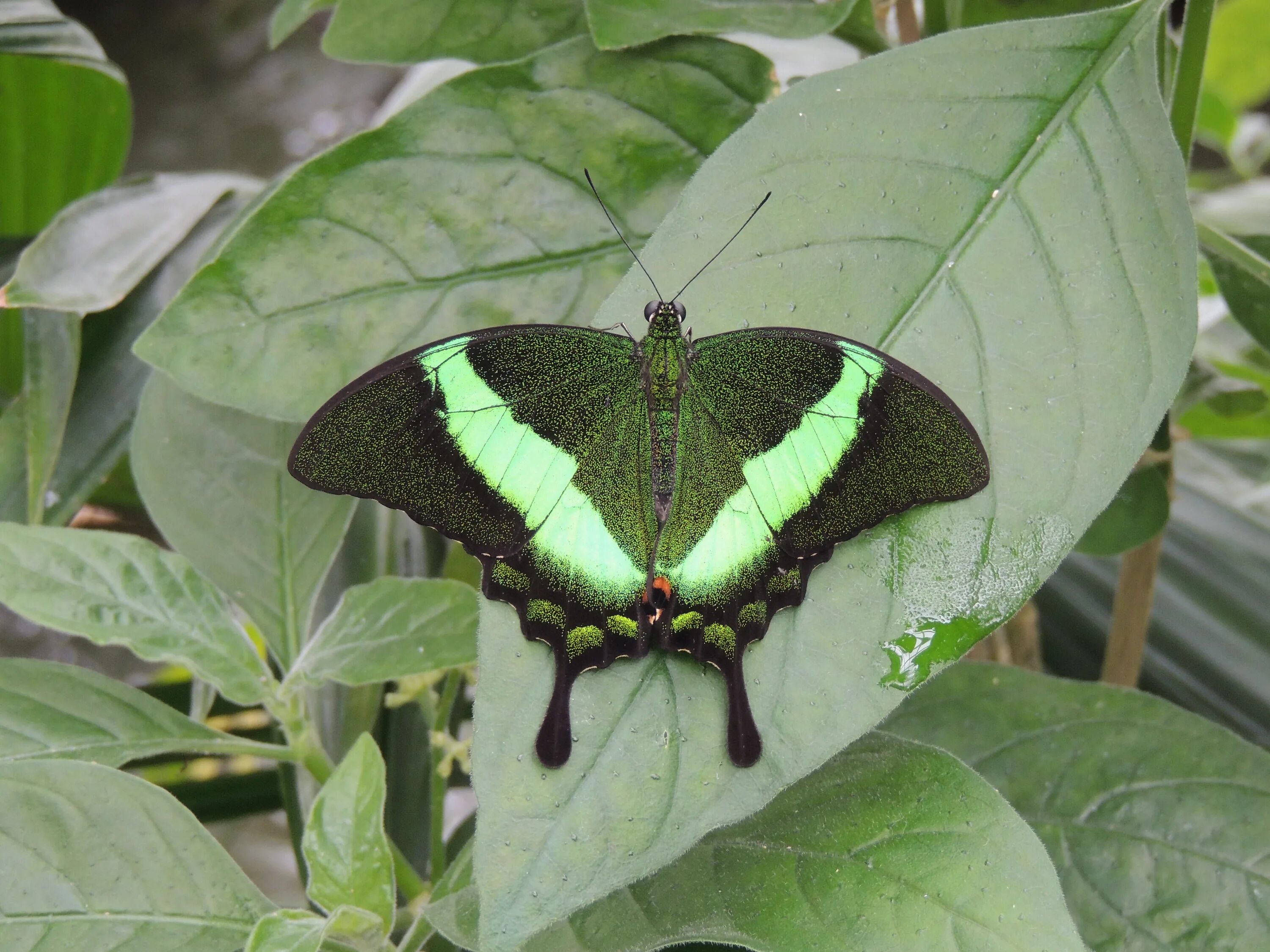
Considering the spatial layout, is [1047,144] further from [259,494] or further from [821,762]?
[259,494]

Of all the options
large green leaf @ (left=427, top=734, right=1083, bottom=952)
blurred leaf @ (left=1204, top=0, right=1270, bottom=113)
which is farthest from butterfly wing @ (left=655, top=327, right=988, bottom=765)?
blurred leaf @ (left=1204, top=0, right=1270, bottom=113)

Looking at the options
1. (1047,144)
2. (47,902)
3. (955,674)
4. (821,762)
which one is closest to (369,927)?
(47,902)

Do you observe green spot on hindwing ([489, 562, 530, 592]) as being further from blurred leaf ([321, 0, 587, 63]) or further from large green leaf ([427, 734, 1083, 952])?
blurred leaf ([321, 0, 587, 63])

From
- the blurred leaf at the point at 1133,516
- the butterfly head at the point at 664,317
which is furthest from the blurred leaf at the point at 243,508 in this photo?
the blurred leaf at the point at 1133,516

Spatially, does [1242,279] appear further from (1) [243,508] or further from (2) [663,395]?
(1) [243,508]

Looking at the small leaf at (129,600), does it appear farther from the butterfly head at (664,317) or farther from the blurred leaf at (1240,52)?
the blurred leaf at (1240,52)

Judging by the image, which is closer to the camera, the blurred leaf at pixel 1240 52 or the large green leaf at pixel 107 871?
the large green leaf at pixel 107 871

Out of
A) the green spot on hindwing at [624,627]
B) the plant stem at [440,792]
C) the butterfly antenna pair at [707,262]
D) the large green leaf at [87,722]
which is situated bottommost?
the plant stem at [440,792]
